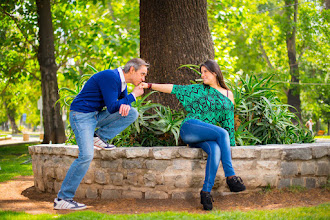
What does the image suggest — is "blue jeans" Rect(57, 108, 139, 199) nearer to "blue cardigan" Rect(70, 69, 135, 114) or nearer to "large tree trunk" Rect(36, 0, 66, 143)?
"blue cardigan" Rect(70, 69, 135, 114)

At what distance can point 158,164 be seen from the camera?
436cm

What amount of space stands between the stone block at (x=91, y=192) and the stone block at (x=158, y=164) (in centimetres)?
80

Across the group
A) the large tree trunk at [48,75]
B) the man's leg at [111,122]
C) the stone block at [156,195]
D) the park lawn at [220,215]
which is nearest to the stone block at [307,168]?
the park lawn at [220,215]

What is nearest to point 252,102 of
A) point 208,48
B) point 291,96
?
point 208,48

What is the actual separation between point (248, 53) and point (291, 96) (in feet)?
14.0

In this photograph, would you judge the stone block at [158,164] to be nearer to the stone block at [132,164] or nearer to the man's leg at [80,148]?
the stone block at [132,164]

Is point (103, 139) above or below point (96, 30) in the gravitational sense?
below

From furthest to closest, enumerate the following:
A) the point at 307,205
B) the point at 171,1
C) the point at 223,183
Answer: the point at 171,1, the point at 223,183, the point at 307,205

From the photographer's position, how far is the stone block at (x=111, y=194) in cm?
453

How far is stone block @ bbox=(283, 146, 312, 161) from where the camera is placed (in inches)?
175

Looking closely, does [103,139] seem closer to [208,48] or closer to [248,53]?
[208,48]

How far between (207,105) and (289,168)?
3.99 ft

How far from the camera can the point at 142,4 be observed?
5.86 meters

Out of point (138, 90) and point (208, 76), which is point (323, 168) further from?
point (138, 90)
